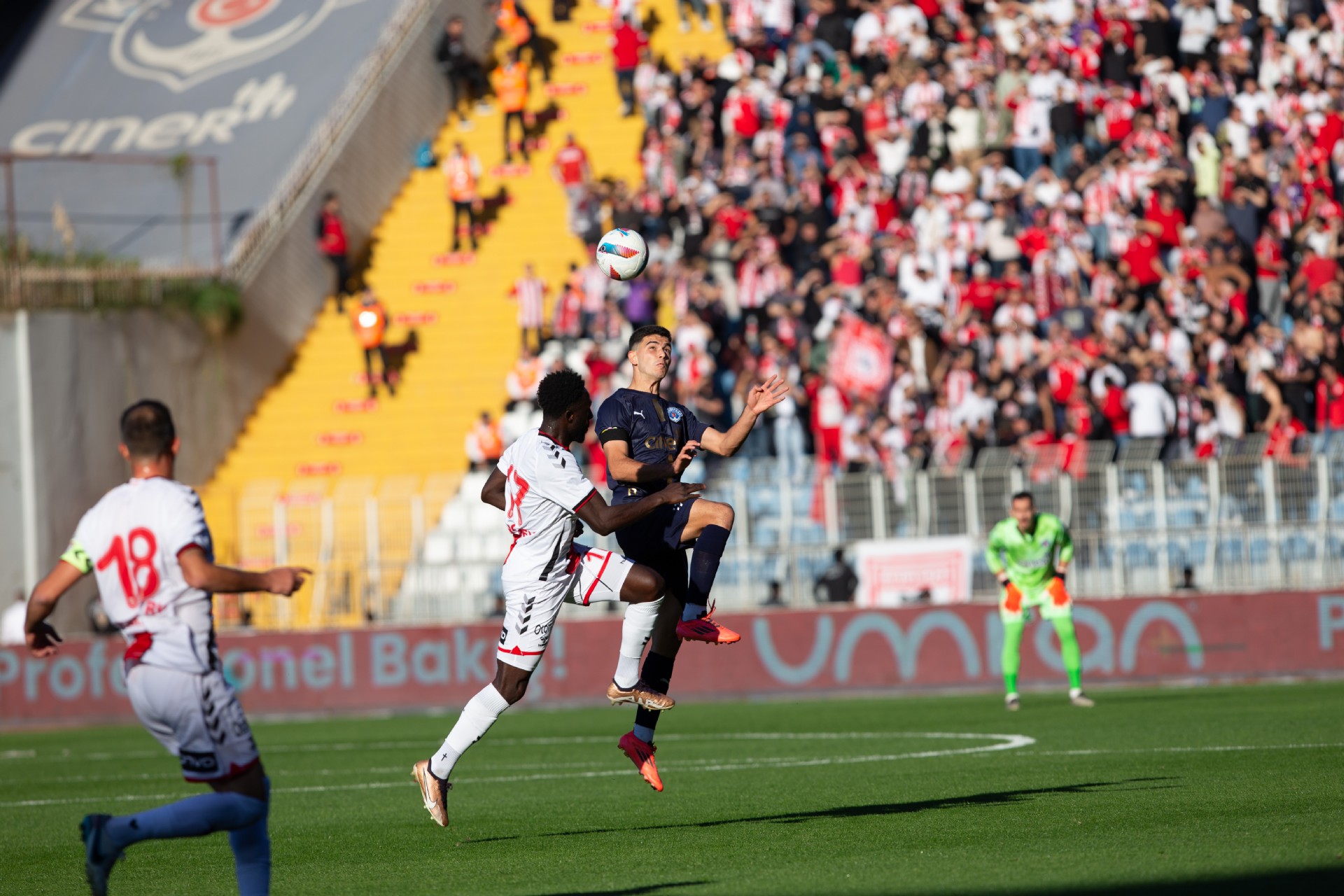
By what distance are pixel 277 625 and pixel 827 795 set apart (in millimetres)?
14424

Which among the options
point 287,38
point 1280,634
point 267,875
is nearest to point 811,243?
point 1280,634

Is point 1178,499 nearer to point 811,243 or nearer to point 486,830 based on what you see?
point 811,243

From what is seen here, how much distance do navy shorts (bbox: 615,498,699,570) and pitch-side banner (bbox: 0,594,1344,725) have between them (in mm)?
11210

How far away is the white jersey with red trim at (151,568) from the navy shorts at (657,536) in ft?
13.9

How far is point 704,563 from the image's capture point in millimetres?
11586

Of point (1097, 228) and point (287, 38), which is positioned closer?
point (1097, 228)

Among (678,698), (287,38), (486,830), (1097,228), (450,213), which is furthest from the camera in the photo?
(287,38)

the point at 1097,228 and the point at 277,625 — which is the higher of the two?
the point at 1097,228

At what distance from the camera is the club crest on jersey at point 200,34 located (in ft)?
120

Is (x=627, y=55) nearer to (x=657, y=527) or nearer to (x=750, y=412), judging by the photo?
(x=657, y=527)

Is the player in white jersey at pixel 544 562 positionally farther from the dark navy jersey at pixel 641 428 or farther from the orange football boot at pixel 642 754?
the dark navy jersey at pixel 641 428

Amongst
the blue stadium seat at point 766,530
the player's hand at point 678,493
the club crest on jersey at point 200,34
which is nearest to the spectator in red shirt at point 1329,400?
the blue stadium seat at point 766,530

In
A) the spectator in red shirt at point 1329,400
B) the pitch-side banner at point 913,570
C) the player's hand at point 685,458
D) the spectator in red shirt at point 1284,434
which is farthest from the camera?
the spectator in red shirt at point 1329,400

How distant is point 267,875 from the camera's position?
7371mm
